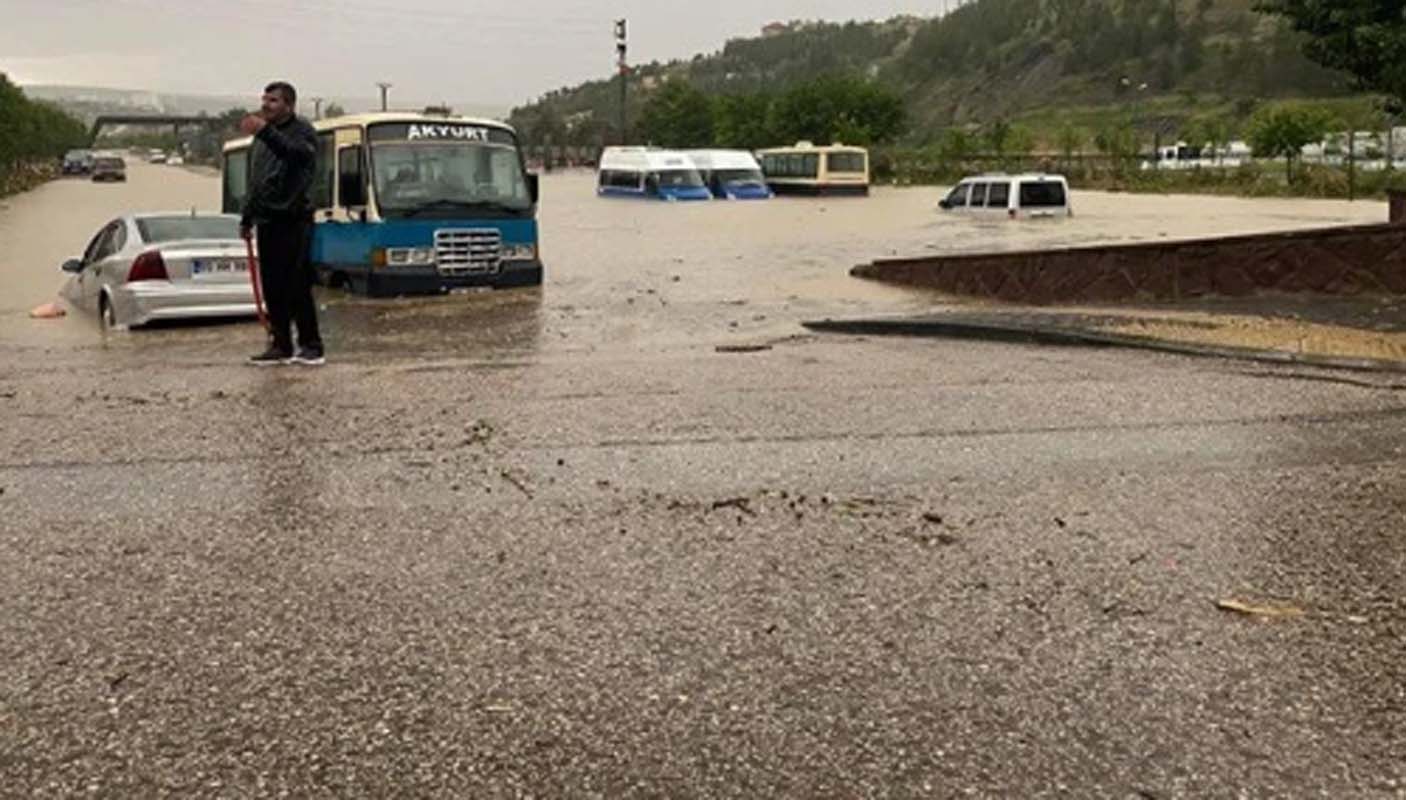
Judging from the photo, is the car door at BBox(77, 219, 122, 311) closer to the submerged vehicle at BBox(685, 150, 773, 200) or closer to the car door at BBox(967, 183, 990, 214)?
the car door at BBox(967, 183, 990, 214)

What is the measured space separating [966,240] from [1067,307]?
58.5ft

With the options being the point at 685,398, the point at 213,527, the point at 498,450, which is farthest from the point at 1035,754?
the point at 685,398

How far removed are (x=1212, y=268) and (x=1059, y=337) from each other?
12.9 feet

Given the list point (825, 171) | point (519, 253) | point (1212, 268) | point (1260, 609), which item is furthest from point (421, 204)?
point (825, 171)

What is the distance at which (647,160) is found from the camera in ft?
193

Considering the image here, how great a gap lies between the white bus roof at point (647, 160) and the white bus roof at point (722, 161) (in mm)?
654

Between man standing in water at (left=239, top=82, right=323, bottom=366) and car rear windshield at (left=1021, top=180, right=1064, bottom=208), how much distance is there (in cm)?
2824

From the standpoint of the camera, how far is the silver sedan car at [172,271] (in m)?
13.6

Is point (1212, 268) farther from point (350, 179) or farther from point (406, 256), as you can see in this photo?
point (350, 179)

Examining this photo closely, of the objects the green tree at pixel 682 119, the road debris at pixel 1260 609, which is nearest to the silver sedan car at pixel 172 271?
the road debris at pixel 1260 609

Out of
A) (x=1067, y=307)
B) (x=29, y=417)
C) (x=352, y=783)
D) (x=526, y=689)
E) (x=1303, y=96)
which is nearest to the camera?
(x=352, y=783)

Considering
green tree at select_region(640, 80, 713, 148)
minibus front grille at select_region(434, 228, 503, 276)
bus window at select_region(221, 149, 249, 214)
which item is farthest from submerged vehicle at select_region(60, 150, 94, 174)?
minibus front grille at select_region(434, 228, 503, 276)

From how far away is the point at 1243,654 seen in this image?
400 cm

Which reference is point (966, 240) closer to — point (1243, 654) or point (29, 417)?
point (29, 417)
